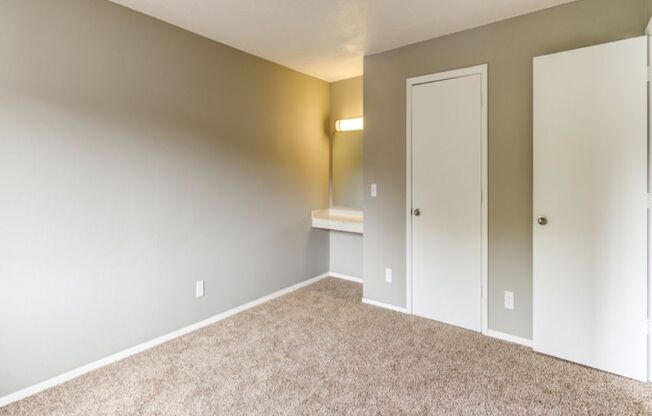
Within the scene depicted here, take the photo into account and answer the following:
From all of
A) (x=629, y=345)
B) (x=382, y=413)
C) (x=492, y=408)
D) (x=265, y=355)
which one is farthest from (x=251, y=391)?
(x=629, y=345)

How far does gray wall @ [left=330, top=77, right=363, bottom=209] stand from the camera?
394cm

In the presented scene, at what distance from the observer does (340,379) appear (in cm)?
207

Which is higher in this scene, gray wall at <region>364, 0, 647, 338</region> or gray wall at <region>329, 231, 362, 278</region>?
gray wall at <region>364, 0, 647, 338</region>

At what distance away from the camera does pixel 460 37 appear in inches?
106

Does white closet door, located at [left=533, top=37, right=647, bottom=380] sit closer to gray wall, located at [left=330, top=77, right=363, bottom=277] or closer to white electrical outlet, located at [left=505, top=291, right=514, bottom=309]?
white electrical outlet, located at [left=505, top=291, right=514, bottom=309]

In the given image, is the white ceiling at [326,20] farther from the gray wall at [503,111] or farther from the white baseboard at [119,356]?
the white baseboard at [119,356]

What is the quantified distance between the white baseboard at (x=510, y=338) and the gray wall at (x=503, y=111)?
1.2 inches

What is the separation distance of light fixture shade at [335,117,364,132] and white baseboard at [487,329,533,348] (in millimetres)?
2393

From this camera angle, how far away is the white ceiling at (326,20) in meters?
2.25

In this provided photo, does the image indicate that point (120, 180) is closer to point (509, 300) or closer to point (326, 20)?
point (326, 20)

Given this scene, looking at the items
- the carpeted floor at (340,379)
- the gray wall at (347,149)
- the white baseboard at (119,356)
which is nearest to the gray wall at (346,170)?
the gray wall at (347,149)

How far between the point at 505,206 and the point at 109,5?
9.88 ft

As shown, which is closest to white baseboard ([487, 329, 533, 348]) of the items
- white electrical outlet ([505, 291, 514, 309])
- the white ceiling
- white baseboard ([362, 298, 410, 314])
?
white electrical outlet ([505, 291, 514, 309])

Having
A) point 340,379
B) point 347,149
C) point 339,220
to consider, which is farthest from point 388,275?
point 347,149
